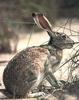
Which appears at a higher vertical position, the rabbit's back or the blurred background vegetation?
the rabbit's back

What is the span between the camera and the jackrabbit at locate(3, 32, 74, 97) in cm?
664

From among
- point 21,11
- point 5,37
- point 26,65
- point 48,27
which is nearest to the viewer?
point 26,65

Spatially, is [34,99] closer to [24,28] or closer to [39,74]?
[39,74]

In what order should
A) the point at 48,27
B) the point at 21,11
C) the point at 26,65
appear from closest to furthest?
the point at 26,65
the point at 48,27
the point at 21,11

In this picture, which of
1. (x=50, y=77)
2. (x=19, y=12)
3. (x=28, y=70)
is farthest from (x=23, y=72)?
(x=19, y=12)

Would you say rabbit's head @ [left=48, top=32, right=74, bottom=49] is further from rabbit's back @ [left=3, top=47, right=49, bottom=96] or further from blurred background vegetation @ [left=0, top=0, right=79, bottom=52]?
blurred background vegetation @ [left=0, top=0, right=79, bottom=52]

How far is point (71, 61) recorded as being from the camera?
22.0ft

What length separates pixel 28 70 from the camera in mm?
6629

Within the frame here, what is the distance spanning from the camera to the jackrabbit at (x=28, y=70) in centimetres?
664

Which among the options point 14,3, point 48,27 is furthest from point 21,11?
point 48,27

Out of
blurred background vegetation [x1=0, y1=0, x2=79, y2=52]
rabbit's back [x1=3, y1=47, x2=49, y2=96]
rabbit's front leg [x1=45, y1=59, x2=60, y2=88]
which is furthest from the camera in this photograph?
blurred background vegetation [x1=0, y1=0, x2=79, y2=52]

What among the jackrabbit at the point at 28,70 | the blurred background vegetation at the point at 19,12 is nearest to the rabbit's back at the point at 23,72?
the jackrabbit at the point at 28,70

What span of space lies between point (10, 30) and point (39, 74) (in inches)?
258

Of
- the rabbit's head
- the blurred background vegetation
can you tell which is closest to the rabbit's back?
the rabbit's head
